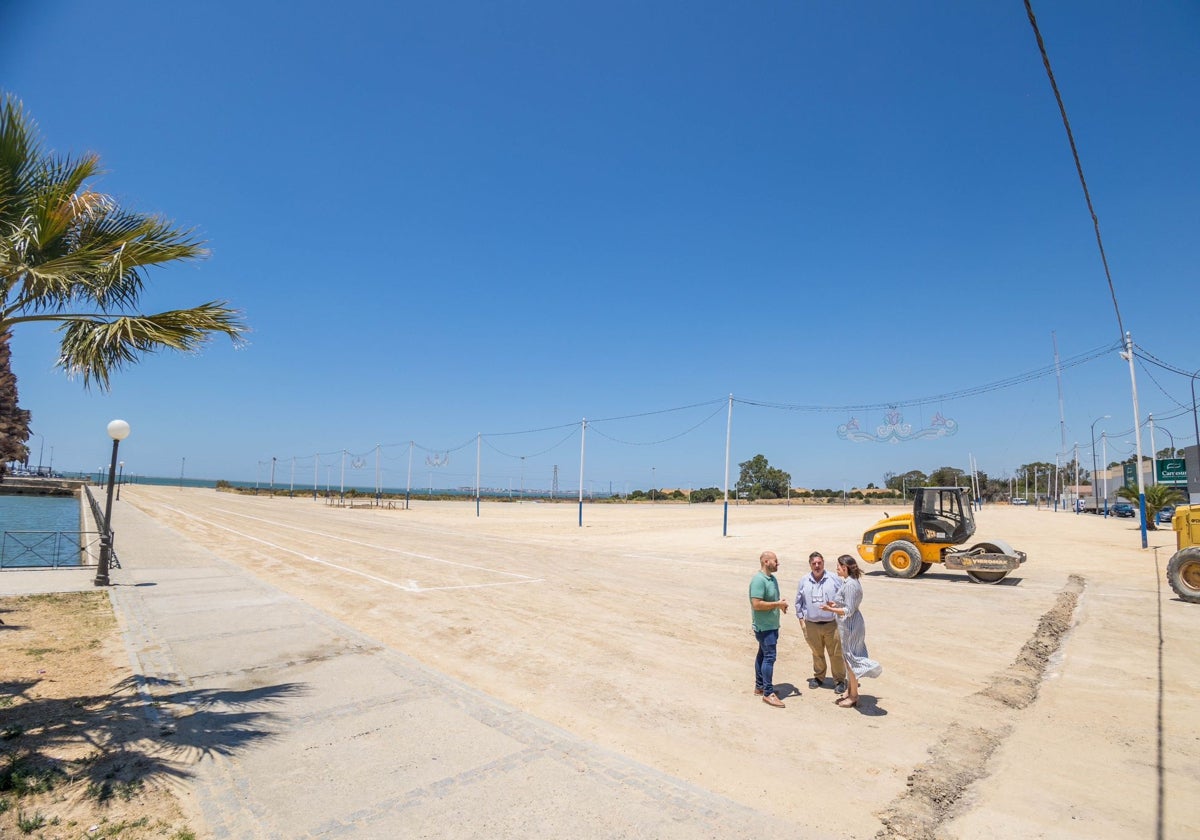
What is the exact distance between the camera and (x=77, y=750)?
5133 millimetres

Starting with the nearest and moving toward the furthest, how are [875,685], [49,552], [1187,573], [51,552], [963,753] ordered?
[963,753]
[875,685]
[1187,573]
[51,552]
[49,552]

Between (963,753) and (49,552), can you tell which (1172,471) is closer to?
(963,753)

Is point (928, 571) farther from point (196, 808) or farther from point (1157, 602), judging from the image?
point (196, 808)

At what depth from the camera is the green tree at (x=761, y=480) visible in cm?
12488

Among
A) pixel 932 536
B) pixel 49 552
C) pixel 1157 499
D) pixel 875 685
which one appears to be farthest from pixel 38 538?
pixel 1157 499

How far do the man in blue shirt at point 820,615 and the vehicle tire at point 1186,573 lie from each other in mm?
11343

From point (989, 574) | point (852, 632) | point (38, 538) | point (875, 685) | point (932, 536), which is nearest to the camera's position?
point (852, 632)

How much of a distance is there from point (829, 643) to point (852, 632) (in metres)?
0.44

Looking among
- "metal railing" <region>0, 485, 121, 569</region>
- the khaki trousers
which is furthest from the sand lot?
"metal railing" <region>0, 485, 121, 569</region>

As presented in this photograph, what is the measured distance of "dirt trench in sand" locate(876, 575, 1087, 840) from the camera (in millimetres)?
4324

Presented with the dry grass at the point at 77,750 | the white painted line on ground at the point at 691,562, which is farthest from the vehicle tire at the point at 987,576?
the dry grass at the point at 77,750

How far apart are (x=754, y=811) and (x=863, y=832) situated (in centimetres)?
73

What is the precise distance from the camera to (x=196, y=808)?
436cm

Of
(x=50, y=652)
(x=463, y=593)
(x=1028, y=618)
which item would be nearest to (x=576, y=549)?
(x=463, y=593)
